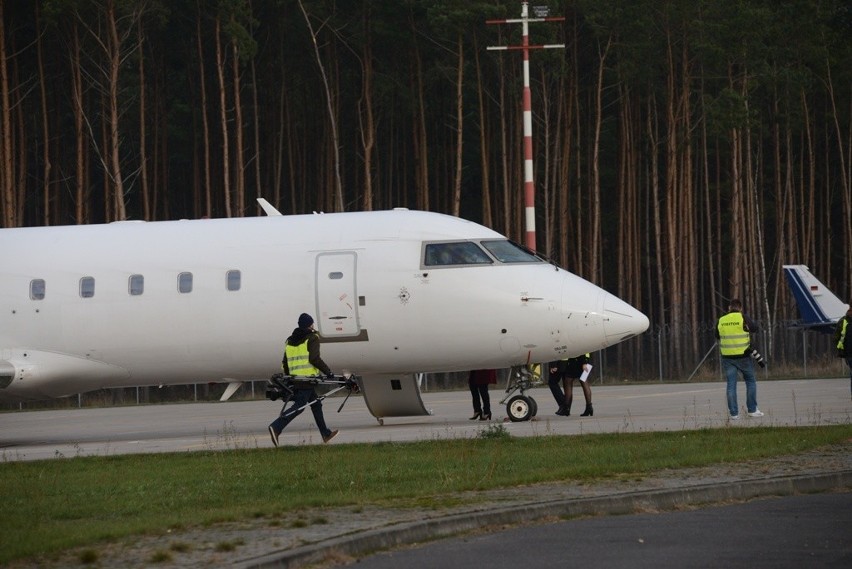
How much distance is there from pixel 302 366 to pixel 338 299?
2930 millimetres

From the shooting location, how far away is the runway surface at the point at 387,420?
23.1m

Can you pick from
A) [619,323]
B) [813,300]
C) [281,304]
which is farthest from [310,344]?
[813,300]

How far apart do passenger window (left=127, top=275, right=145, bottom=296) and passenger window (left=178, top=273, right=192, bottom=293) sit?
63cm

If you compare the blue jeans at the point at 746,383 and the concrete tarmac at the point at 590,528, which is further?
the blue jeans at the point at 746,383

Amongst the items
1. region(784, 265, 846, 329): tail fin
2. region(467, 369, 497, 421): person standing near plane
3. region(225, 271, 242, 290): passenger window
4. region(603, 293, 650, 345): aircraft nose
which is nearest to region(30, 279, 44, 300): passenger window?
region(225, 271, 242, 290): passenger window

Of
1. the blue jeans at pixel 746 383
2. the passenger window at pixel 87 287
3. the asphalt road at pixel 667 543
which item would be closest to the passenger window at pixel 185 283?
the passenger window at pixel 87 287

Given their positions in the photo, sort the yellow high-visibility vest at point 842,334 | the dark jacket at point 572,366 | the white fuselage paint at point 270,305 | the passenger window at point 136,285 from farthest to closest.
Result: the yellow high-visibility vest at point 842,334 < the dark jacket at point 572,366 < the passenger window at point 136,285 < the white fuselage paint at point 270,305

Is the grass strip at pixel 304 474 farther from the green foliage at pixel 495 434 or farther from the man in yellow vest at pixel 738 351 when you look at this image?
the man in yellow vest at pixel 738 351

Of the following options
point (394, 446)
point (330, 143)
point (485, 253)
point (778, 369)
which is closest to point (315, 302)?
point (485, 253)

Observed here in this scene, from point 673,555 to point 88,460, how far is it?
11137 millimetres

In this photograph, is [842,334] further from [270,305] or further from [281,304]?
[270,305]

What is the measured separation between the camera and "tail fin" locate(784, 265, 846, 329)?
5247 cm

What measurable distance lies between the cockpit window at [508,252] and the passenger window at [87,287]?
6.40 m

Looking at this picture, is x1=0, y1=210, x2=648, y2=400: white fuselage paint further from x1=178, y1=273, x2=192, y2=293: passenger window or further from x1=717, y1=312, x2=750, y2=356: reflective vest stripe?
x1=717, y1=312, x2=750, y2=356: reflective vest stripe
